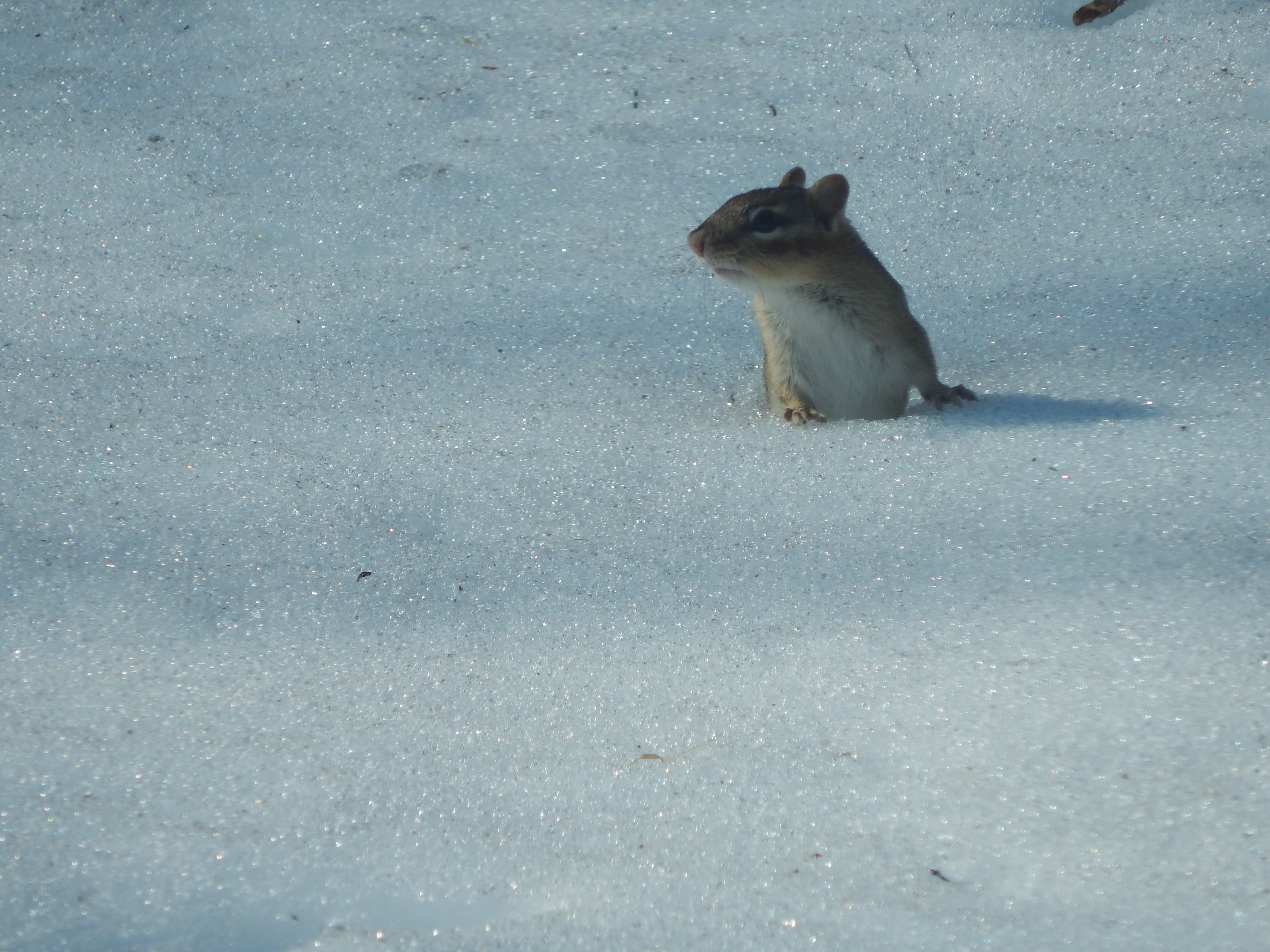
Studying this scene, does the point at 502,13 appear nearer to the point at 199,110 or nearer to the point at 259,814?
the point at 199,110

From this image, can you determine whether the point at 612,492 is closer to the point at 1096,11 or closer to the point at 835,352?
the point at 835,352

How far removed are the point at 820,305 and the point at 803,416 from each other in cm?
35

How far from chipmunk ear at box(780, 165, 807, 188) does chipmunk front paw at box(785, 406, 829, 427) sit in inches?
28.9

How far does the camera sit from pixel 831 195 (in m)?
3.21

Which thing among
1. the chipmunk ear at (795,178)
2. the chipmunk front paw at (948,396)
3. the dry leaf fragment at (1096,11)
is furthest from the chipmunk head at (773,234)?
the dry leaf fragment at (1096,11)

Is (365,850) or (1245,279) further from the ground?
(1245,279)

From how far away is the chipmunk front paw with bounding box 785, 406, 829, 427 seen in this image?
3.03m

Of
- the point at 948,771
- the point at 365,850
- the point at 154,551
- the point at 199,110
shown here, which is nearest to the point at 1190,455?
the point at 948,771

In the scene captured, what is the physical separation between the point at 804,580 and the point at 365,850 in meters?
0.99

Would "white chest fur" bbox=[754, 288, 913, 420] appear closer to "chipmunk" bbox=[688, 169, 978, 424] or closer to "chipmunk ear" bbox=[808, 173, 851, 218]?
"chipmunk" bbox=[688, 169, 978, 424]

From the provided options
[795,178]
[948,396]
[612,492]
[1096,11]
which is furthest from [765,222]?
[1096,11]

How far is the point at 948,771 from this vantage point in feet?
5.65

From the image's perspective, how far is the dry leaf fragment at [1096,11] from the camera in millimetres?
4438

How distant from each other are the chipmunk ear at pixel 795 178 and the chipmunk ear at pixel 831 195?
0.17m
